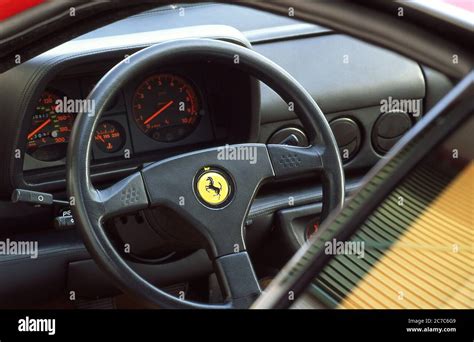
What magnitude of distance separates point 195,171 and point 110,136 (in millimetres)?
511

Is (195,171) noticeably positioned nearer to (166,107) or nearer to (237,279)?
(237,279)

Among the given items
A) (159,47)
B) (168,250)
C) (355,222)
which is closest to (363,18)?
(355,222)

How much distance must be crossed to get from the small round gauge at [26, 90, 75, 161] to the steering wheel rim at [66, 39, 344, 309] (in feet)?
1.40

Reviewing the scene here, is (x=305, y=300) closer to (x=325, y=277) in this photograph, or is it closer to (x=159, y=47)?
(x=325, y=277)

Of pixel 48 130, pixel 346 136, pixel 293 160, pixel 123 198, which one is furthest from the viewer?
pixel 346 136

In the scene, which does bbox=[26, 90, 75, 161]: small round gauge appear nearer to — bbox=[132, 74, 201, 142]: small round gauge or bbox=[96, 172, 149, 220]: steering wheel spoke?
bbox=[132, 74, 201, 142]: small round gauge

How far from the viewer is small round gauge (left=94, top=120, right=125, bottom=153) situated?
2.21 metres

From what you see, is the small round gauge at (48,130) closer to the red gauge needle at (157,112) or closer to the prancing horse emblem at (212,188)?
the red gauge needle at (157,112)

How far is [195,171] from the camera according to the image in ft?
5.85

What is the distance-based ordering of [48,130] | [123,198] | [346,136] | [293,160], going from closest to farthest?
[123,198] < [293,160] < [48,130] < [346,136]

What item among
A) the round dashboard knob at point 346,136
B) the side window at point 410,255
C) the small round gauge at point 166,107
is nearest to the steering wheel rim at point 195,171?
Result: the small round gauge at point 166,107

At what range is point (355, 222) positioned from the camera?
81 centimetres

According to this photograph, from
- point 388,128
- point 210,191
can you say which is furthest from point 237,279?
point 388,128

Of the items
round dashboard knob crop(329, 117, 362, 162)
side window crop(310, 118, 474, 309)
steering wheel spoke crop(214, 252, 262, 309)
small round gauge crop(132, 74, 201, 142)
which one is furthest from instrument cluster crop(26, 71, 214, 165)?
side window crop(310, 118, 474, 309)
